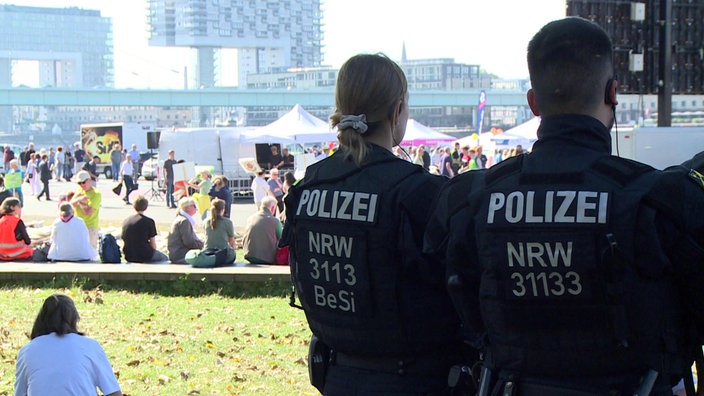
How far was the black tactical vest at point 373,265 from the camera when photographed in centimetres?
308

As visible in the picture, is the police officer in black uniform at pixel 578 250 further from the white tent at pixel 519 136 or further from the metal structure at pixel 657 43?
the white tent at pixel 519 136

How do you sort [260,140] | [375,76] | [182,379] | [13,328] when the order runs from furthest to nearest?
[260,140], [13,328], [182,379], [375,76]

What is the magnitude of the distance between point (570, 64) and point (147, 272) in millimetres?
9898

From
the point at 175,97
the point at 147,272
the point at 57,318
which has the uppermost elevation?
the point at 175,97

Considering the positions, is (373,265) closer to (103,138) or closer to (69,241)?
(69,241)

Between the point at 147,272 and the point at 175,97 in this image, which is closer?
the point at 147,272

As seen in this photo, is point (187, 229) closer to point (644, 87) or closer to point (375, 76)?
point (644, 87)

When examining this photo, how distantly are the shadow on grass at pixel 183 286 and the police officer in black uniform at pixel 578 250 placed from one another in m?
8.72

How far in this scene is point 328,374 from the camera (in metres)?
3.34

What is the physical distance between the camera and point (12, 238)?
13578mm

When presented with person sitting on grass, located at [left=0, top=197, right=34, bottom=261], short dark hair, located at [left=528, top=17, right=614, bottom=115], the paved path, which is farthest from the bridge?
short dark hair, located at [left=528, top=17, right=614, bottom=115]

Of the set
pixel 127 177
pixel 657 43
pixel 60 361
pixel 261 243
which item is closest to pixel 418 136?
pixel 127 177

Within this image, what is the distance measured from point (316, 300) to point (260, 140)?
31107mm

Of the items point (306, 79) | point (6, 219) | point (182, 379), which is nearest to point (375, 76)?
point (182, 379)
